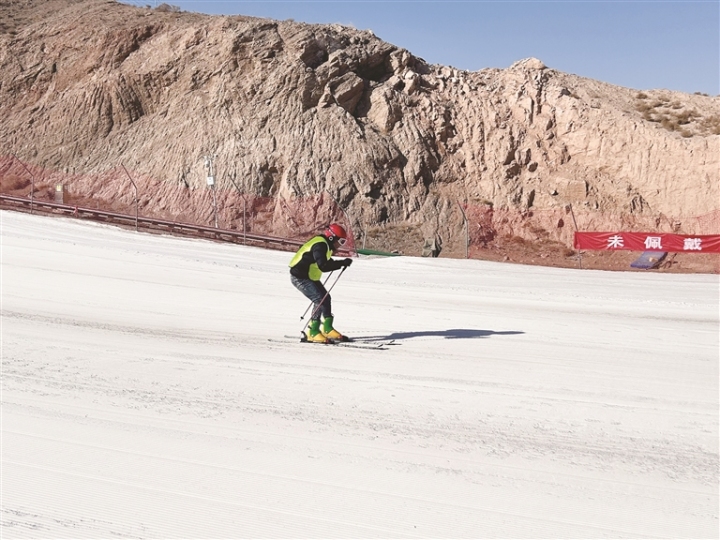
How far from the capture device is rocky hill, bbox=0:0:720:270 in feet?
105

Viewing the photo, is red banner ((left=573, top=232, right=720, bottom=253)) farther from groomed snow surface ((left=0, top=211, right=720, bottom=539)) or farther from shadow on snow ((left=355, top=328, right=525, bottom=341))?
shadow on snow ((left=355, top=328, right=525, bottom=341))

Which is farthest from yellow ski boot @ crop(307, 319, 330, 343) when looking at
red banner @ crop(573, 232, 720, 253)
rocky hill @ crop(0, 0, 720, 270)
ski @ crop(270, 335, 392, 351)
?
rocky hill @ crop(0, 0, 720, 270)

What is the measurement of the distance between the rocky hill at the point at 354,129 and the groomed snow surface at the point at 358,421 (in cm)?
1829

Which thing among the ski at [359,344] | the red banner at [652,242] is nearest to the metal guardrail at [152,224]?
the red banner at [652,242]

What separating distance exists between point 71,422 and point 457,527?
13.8 feet

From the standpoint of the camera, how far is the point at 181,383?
26.9ft

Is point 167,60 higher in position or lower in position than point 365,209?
higher

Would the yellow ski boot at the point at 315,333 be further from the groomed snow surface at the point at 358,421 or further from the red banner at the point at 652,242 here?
the red banner at the point at 652,242

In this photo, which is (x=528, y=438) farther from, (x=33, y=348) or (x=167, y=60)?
(x=167, y=60)

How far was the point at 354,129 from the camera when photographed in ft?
110

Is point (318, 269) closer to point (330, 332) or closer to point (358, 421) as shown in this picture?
point (330, 332)

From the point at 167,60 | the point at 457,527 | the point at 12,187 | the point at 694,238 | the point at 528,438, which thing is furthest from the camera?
the point at 167,60

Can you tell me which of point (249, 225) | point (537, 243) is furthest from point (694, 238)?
point (249, 225)

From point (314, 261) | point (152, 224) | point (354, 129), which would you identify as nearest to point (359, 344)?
point (314, 261)
